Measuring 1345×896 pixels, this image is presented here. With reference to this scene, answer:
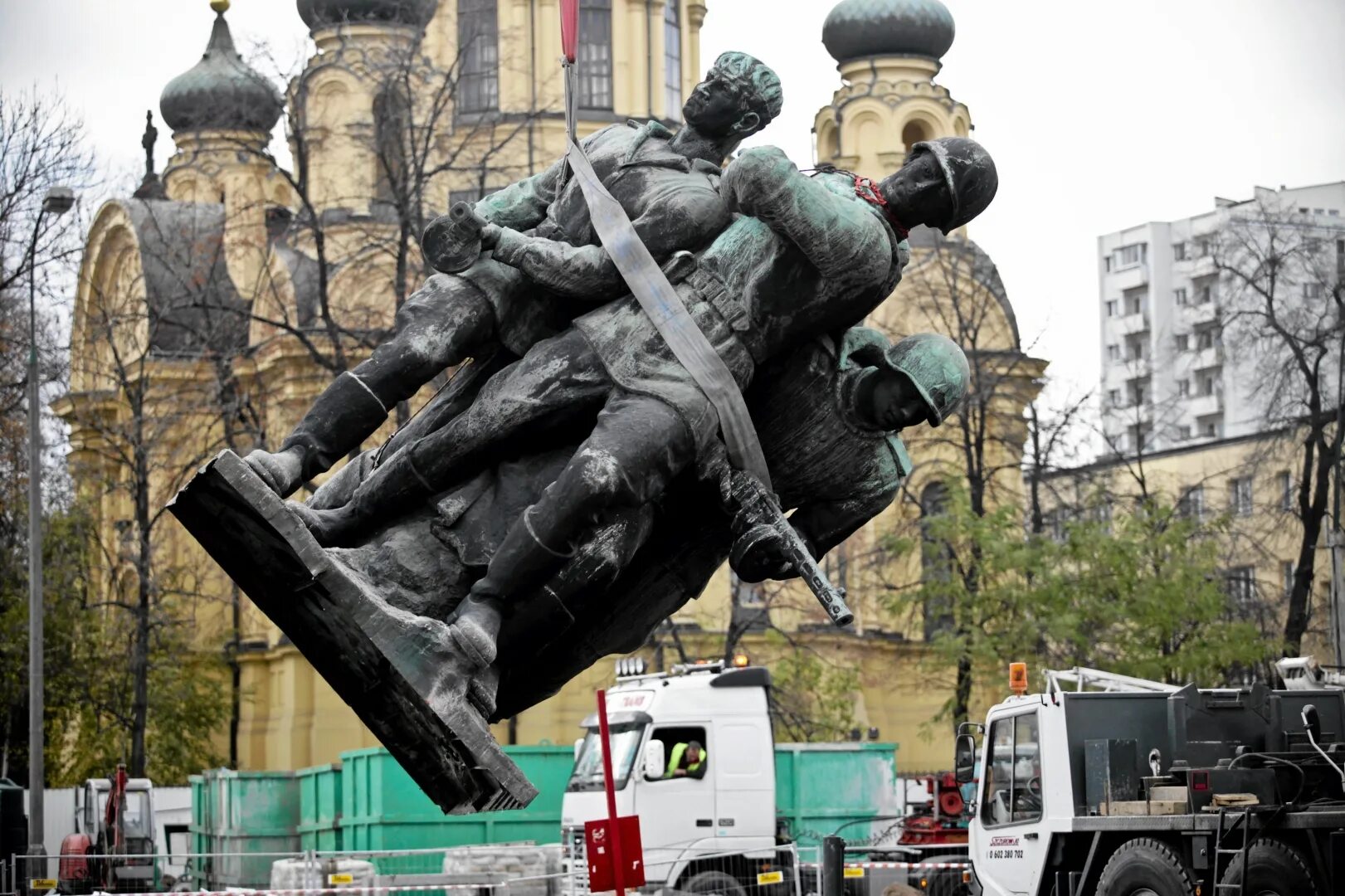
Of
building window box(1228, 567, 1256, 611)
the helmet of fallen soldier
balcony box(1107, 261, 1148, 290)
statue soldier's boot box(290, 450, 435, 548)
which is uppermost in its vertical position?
balcony box(1107, 261, 1148, 290)

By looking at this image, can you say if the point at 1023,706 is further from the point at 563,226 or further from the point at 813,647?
the point at 813,647

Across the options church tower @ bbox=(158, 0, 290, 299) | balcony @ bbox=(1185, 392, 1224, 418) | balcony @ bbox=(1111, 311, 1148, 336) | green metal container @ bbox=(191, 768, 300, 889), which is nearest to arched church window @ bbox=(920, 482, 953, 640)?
green metal container @ bbox=(191, 768, 300, 889)

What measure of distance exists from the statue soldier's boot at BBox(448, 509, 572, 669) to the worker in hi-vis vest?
17.3m

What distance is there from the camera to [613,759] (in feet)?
75.2

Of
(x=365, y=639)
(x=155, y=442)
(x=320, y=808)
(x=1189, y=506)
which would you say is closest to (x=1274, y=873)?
(x=365, y=639)

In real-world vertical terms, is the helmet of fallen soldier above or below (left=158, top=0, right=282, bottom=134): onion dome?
below

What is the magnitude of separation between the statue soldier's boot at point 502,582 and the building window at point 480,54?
42168mm

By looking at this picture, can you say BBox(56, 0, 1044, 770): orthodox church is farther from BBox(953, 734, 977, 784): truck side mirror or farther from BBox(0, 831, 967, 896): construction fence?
BBox(953, 734, 977, 784): truck side mirror

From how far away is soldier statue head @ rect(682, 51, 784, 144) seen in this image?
6.10 m

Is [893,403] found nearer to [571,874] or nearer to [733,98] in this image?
[733,98]

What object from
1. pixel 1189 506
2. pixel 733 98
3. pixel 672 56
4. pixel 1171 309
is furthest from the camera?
pixel 1171 309

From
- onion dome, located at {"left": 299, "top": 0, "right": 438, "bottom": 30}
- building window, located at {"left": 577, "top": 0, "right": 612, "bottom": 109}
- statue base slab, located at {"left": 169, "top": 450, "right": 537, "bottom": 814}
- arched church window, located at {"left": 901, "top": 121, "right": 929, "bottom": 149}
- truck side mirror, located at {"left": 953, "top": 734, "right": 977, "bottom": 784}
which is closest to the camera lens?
statue base slab, located at {"left": 169, "top": 450, "right": 537, "bottom": 814}

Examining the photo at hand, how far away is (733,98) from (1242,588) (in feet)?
142

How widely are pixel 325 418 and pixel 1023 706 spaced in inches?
493
